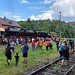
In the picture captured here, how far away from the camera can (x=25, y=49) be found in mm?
8961

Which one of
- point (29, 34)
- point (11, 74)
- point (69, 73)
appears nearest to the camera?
point (11, 74)

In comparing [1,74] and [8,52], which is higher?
[8,52]

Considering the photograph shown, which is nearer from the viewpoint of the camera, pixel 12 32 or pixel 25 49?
pixel 25 49

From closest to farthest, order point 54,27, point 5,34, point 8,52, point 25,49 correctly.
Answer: point 8,52 → point 25,49 → point 5,34 → point 54,27

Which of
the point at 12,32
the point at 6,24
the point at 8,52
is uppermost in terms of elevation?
the point at 6,24

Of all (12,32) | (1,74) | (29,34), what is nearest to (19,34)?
(12,32)

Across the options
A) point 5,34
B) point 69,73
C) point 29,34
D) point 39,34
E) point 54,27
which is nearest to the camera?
point 69,73

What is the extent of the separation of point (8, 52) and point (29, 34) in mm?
20116

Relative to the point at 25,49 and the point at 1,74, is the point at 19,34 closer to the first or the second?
the point at 25,49

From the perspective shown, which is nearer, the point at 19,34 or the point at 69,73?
the point at 69,73

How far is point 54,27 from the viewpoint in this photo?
340ft

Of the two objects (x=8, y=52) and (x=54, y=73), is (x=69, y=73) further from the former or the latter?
(x=8, y=52)

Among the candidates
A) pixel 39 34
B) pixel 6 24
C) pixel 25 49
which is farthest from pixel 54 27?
pixel 25 49

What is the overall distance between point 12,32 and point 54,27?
82.7m
